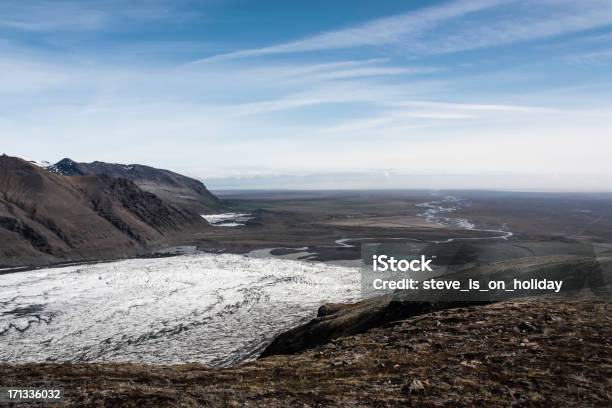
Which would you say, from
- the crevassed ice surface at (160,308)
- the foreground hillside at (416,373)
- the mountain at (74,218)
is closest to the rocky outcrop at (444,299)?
the foreground hillside at (416,373)

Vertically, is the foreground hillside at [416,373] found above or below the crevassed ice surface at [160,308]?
above

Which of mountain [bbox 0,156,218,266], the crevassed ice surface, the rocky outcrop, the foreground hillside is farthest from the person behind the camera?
mountain [bbox 0,156,218,266]

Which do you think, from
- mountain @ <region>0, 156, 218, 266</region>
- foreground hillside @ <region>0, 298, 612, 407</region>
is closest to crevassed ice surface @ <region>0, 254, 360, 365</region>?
mountain @ <region>0, 156, 218, 266</region>

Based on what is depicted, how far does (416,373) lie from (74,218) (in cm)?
9260

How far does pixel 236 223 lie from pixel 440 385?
420 feet

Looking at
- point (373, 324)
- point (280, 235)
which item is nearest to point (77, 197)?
point (280, 235)

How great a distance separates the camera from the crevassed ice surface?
32.2 meters

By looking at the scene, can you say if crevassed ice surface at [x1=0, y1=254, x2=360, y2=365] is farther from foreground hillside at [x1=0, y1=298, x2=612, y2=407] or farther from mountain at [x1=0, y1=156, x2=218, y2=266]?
foreground hillside at [x1=0, y1=298, x2=612, y2=407]

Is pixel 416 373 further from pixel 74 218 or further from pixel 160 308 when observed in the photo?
pixel 74 218

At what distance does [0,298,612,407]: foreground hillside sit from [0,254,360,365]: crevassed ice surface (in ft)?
50.4

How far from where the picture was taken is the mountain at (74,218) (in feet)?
256

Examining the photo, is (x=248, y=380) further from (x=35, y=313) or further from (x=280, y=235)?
(x=280, y=235)

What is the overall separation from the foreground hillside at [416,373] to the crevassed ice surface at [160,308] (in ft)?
50.4

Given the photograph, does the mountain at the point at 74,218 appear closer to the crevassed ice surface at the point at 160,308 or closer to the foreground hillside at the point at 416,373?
the crevassed ice surface at the point at 160,308
